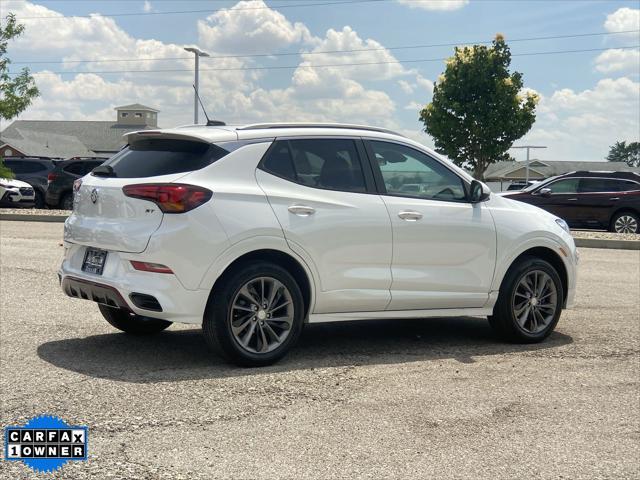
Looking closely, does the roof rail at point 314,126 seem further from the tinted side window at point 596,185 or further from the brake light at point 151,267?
the tinted side window at point 596,185

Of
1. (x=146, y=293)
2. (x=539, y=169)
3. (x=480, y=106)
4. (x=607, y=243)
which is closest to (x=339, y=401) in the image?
(x=146, y=293)

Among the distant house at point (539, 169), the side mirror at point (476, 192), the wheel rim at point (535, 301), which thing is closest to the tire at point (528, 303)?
the wheel rim at point (535, 301)

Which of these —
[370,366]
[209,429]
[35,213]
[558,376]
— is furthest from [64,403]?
[35,213]

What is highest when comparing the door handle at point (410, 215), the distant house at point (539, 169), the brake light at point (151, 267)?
the distant house at point (539, 169)

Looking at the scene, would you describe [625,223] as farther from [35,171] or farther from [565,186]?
[35,171]

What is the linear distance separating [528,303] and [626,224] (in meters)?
15.0

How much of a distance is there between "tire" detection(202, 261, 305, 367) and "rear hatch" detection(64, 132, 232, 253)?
698 millimetres

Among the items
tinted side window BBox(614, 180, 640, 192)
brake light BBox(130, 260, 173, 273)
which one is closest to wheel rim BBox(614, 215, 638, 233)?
A: tinted side window BBox(614, 180, 640, 192)

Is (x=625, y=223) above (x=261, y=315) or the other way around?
above

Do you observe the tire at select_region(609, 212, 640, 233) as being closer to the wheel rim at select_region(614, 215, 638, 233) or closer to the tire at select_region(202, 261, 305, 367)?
the wheel rim at select_region(614, 215, 638, 233)

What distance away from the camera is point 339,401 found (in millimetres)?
5102

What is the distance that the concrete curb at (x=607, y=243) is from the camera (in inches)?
684

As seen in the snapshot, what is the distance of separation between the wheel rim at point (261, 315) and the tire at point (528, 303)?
2.20m

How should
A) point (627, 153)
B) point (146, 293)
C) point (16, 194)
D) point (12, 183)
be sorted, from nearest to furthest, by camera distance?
point (146, 293) → point (16, 194) → point (12, 183) → point (627, 153)
